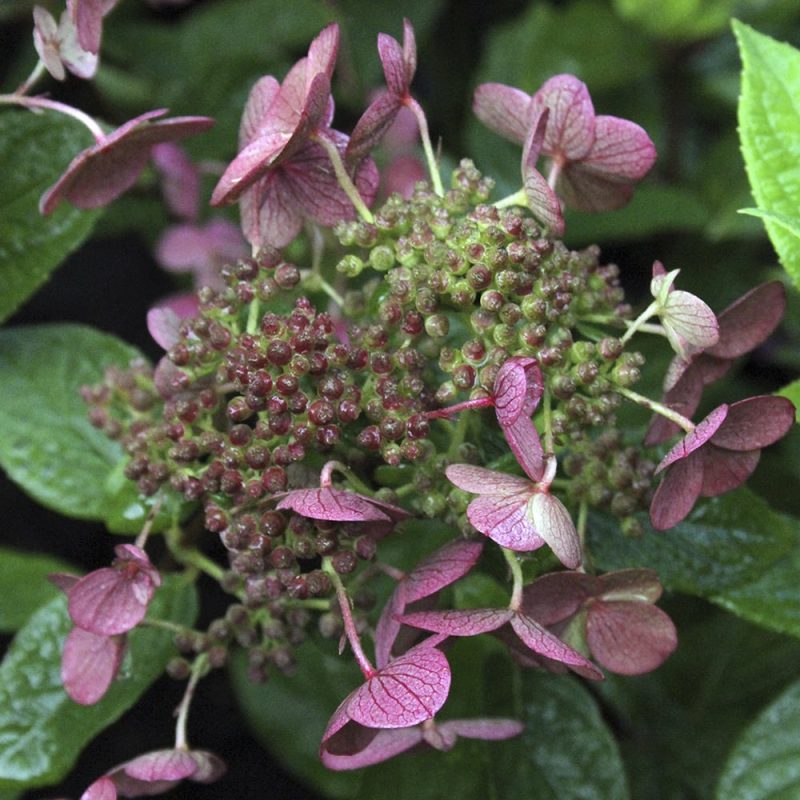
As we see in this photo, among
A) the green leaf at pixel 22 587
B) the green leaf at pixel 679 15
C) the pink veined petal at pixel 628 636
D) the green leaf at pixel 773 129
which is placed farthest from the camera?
the green leaf at pixel 679 15

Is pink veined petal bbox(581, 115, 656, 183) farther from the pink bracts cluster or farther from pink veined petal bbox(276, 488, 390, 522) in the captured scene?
the pink bracts cluster

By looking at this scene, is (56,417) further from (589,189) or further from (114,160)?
(589,189)

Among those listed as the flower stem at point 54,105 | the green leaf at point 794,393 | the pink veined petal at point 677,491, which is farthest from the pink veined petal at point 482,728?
the flower stem at point 54,105

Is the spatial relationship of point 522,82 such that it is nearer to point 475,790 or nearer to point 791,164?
point 791,164

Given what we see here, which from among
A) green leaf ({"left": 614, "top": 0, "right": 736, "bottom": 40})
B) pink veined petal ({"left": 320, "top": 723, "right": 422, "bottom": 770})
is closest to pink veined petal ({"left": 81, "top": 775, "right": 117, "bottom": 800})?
pink veined petal ({"left": 320, "top": 723, "right": 422, "bottom": 770})

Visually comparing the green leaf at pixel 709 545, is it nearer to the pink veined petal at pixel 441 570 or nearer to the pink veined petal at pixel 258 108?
the pink veined petal at pixel 441 570

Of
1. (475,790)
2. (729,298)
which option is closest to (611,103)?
(729,298)

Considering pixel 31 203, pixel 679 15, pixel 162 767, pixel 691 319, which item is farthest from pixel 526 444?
pixel 679 15
